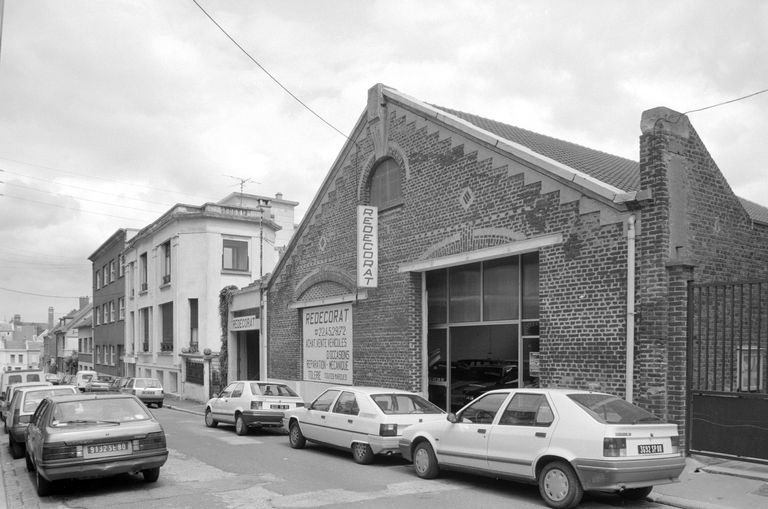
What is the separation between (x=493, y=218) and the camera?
14.2 m

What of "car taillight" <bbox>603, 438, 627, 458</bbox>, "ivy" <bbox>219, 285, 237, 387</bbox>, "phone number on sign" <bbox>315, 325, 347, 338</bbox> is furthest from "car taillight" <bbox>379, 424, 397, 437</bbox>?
"ivy" <bbox>219, 285, 237, 387</bbox>

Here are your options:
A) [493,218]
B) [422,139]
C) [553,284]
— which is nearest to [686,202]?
[553,284]

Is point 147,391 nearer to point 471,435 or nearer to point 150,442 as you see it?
point 150,442

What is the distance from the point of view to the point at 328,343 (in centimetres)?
2014

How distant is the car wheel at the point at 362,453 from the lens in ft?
38.5

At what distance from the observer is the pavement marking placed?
8680mm

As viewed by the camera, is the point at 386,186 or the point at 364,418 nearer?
the point at 364,418

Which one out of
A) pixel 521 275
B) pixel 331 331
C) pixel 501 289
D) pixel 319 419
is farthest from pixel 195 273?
pixel 521 275

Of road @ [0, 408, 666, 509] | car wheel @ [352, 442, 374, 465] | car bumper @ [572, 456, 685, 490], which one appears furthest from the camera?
car wheel @ [352, 442, 374, 465]

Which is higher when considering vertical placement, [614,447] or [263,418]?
[614,447]

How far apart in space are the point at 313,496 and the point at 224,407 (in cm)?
930

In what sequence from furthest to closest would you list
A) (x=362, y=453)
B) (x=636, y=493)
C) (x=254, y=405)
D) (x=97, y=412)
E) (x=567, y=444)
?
(x=254, y=405) → (x=362, y=453) → (x=97, y=412) → (x=636, y=493) → (x=567, y=444)

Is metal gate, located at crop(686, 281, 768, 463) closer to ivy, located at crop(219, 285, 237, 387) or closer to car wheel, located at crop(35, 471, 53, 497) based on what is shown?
car wheel, located at crop(35, 471, 53, 497)

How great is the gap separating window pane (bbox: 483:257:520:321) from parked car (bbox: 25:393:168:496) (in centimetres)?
746
